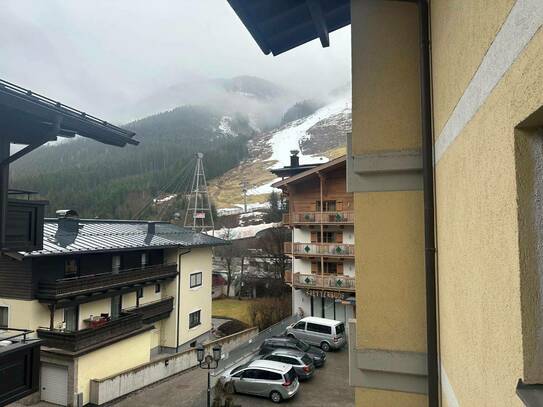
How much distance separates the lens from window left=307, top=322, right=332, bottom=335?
2133 centimetres

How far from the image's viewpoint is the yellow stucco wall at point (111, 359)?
16.1 meters

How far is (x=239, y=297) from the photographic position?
136 feet

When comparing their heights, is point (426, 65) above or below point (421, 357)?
above

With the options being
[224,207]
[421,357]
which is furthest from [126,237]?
[224,207]

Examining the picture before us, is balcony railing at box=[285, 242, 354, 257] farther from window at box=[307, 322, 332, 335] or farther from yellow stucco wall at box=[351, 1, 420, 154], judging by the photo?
yellow stucco wall at box=[351, 1, 420, 154]

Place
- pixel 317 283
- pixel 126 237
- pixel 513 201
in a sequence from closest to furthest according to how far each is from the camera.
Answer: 1. pixel 513 201
2. pixel 126 237
3. pixel 317 283

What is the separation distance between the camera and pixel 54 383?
16.2 m

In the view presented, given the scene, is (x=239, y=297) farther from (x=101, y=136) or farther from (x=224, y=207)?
(x=224, y=207)

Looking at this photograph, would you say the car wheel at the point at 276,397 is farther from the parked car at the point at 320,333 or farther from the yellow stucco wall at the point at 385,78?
the yellow stucco wall at the point at 385,78

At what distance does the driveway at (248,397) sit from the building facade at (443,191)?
12.0 metres

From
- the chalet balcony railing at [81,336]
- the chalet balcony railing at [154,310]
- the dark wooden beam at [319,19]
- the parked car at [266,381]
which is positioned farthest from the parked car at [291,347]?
the dark wooden beam at [319,19]

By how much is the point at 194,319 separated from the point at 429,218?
2564 cm

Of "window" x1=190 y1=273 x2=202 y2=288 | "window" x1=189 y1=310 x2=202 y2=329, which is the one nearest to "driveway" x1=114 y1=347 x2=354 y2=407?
"window" x1=189 y1=310 x2=202 y2=329

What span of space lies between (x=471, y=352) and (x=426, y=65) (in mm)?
2519
